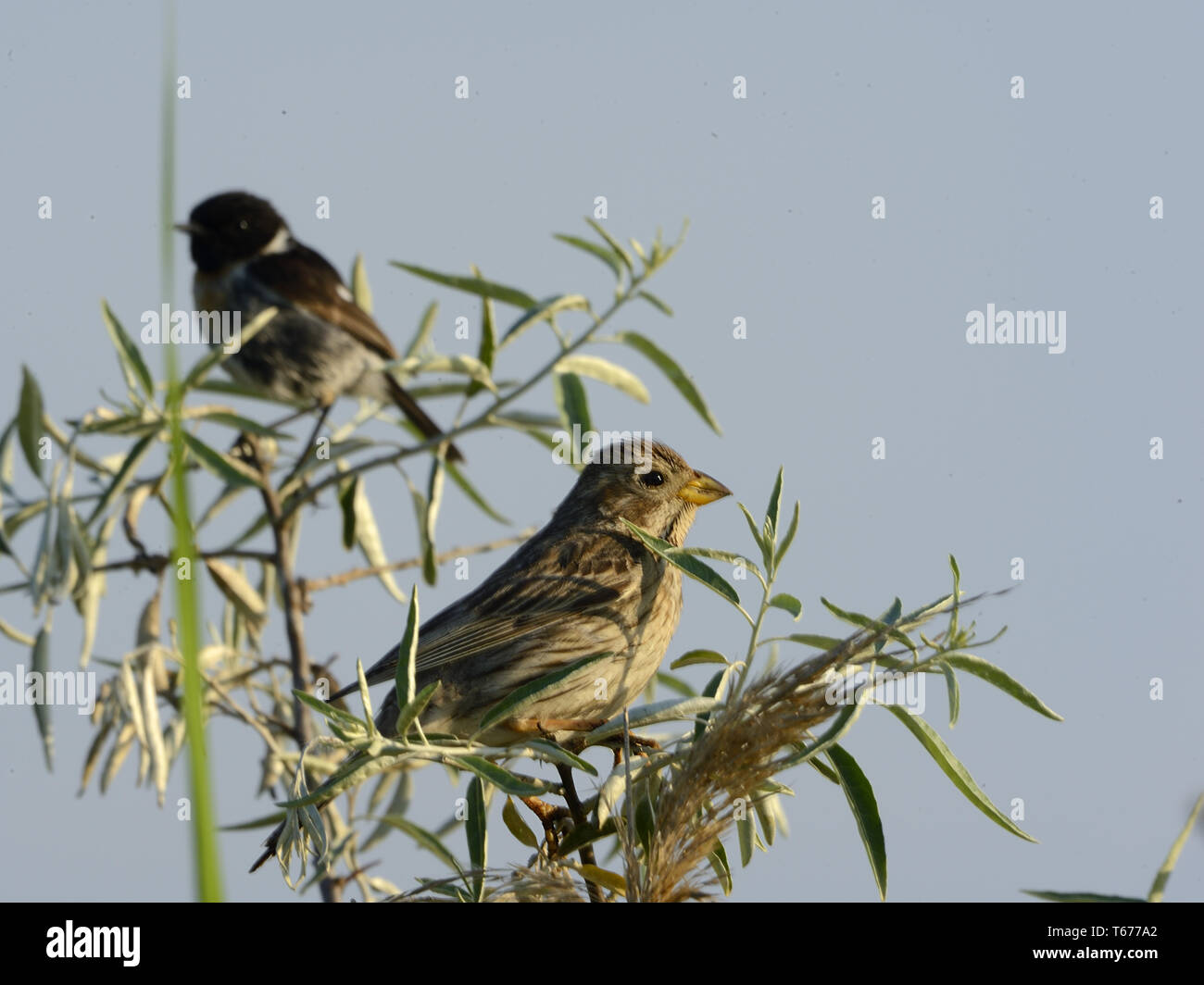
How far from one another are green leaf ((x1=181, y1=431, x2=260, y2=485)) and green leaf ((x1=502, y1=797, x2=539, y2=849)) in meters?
1.77

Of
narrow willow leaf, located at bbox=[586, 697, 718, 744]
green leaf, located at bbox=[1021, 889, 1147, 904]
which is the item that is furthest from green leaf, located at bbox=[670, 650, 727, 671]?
green leaf, located at bbox=[1021, 889, 1147, 904]

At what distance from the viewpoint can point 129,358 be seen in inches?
186

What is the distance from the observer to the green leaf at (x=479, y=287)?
4394mm

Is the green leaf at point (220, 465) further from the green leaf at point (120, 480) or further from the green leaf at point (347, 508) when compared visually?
the green leaf at point (347, 508)

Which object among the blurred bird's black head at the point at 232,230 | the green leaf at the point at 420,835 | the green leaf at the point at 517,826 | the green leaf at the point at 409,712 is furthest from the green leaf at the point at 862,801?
the blurred bird's black head at the point at 232,230

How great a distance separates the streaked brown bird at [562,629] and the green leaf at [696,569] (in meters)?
1.33

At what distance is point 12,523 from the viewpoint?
498 cm

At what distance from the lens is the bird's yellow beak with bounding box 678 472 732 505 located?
18.0 feet

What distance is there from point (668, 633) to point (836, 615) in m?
2.14

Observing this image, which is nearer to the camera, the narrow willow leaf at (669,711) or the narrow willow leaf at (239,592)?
the narrow willow leaf at (669,711)

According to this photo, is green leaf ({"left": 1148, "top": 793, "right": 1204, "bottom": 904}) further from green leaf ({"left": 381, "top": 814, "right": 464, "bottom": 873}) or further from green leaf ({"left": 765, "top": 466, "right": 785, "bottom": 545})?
green leaf ({"left": 381, "top": 814, "right": 464, "bottom": 873})

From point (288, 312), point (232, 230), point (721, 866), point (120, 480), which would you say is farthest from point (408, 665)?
point (232, 230)

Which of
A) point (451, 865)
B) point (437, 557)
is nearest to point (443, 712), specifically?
point (437, 557)

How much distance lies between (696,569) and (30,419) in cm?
302
